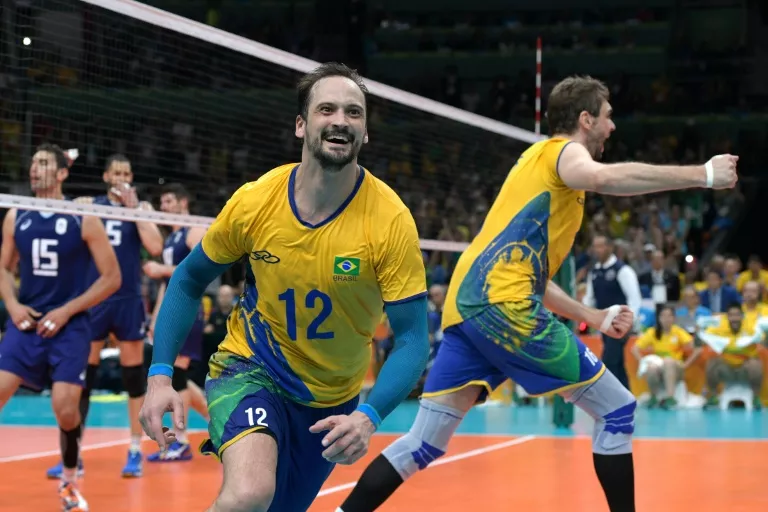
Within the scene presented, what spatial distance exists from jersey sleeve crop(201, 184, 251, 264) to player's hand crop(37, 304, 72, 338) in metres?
3.32

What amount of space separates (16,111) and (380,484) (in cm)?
401

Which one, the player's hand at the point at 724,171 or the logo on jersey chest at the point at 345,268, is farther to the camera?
the player's hand at the point at 724,171

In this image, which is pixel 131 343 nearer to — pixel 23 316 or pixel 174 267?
pixel 174 267

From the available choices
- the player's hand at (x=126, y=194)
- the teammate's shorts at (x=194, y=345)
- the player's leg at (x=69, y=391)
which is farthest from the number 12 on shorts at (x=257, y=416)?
the teammate's shorts at (x=194, y=345)

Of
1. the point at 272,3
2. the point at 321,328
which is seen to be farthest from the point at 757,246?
the point at 321,328

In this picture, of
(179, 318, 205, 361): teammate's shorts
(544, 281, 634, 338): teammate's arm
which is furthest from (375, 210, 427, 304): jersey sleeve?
(179, 318, 205, 361): teammate's shorts

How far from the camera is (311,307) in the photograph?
13.2 ft

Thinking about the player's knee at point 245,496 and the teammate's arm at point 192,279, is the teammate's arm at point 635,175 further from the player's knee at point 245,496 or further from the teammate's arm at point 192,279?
the player's knee at point 245,496

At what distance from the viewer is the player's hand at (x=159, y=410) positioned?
369cm

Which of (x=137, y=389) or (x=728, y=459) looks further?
(x=728, y=459)

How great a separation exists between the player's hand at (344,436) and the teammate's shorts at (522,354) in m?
2.17

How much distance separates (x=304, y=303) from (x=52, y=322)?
11.5 feet

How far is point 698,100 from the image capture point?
25219 millimetres

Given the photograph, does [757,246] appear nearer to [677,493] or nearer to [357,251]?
[677,493]
